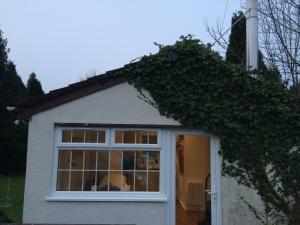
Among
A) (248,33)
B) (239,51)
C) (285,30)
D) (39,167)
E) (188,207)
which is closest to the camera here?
(39,167)

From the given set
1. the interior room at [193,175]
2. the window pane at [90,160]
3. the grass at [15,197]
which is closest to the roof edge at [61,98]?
the window pane at [90,160]

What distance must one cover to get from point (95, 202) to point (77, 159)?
1054 mm

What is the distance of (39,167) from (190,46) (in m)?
4.36

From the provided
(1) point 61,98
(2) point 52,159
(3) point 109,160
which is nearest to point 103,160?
(3) point 109,160

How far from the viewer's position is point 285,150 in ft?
31.8

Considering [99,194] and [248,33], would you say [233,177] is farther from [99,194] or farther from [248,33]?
[248,33]

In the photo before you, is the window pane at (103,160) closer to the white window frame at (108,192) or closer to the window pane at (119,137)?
the white window frame at (108,192)

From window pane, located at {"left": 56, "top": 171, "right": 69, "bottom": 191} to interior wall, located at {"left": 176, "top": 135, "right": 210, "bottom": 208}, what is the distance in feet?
16.8

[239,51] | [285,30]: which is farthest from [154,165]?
[239,51]

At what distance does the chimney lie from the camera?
11.2 meters

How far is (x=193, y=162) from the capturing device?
1454cm

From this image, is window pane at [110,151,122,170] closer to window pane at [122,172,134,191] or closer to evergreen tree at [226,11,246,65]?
window pane at [122,172,134,191]

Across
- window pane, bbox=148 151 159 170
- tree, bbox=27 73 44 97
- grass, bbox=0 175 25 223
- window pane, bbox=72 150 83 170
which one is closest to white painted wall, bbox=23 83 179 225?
window pane, bbox=72 150 83 170

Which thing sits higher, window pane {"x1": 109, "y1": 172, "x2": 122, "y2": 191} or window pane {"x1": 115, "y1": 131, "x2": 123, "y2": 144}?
window pane {"x1": 115, "y1": 131, "x2": 123, "y2": 144}
